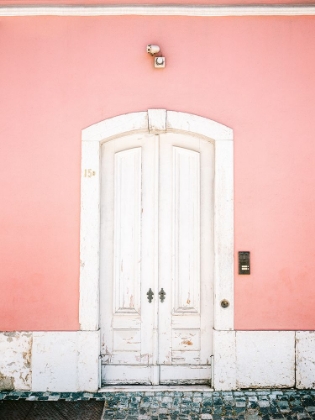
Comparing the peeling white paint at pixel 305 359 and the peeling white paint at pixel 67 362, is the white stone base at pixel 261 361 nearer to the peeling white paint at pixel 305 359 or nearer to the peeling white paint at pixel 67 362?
the peeling white paint at pixel 305 359

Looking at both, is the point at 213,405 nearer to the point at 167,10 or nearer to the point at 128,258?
the point at 128,258

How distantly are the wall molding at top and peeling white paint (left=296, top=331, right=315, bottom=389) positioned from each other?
353 cm

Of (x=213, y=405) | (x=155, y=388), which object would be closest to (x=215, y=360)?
(x=213, y=405)

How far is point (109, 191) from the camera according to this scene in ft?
14.5

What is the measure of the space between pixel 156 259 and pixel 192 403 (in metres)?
1.52

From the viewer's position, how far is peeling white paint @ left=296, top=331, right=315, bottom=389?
4.21 m

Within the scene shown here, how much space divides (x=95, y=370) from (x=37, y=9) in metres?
4.00

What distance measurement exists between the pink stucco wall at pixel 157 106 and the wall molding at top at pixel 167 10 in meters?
0.06

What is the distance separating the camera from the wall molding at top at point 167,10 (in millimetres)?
4234

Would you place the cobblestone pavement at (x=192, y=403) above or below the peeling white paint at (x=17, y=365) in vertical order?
below

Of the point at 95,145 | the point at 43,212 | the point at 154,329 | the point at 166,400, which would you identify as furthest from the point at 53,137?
the point at 166,400

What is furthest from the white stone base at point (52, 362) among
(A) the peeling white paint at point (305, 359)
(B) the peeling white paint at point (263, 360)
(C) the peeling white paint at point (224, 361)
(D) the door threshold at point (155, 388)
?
(A) the peeling white paint at point (305, 359)

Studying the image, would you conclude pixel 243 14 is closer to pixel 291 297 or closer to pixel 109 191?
pixel 109 191

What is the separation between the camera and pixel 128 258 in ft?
14.4
